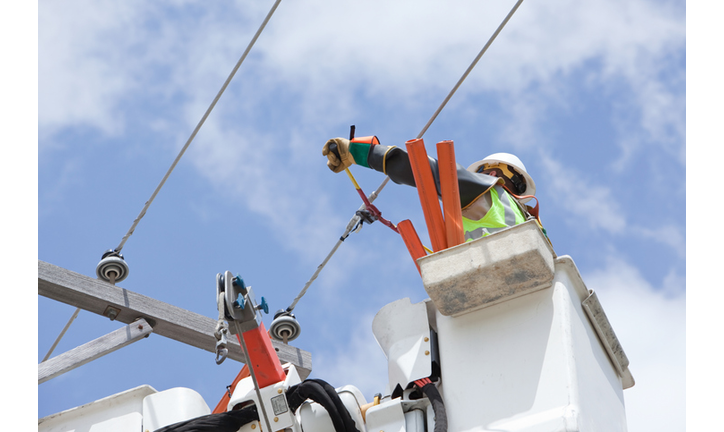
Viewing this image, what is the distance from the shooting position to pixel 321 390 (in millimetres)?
3416

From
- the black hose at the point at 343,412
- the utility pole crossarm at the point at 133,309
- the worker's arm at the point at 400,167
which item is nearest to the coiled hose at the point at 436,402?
the black hose at the point at 343,412

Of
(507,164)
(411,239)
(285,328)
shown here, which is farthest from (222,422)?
(285,328)

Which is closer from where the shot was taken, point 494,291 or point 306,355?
point 494,291

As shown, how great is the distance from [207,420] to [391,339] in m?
0.82

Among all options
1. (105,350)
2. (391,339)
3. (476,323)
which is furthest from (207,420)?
(105,350)

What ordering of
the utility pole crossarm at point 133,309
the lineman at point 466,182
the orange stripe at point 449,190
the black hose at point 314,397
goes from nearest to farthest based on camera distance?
the black hose at point 314,397 → the orange stripe at point 449,190 → the lineman at point 466,182 → the utility pole crossarm at point 133,309

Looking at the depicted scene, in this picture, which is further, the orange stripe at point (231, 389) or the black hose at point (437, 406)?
the orange stripe at point (231, 389)

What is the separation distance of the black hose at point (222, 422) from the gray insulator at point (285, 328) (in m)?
3.24

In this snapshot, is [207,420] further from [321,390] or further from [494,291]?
[494,291]

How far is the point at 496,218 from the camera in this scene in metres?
4.13

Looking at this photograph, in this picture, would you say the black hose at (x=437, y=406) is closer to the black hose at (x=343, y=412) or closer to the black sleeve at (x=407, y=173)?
the black hose at (x=343, y=412)

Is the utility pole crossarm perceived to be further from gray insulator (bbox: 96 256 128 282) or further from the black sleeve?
the black sleeve

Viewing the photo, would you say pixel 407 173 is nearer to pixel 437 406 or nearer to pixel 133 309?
pixel 437 406

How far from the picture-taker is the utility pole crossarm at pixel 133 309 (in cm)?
626
